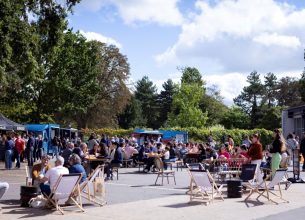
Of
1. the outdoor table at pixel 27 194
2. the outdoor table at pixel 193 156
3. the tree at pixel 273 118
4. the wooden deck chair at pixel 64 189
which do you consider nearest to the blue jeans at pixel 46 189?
the outdoor table at pixel 27 194

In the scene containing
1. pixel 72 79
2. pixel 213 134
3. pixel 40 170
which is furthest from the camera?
pixel 213 134

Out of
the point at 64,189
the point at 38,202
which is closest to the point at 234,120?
the point at 38,202

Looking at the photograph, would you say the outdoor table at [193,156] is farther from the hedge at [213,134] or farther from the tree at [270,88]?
the tree at [270,88]

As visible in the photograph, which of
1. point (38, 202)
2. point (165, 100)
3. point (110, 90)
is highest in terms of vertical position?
point (165, 100)

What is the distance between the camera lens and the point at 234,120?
9475cm

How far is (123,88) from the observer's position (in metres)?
64.3

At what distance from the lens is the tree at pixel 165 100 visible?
102 m

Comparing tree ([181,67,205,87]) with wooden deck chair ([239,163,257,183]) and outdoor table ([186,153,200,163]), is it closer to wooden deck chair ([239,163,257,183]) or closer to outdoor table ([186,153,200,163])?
outdoor table ([186,153,200,163])

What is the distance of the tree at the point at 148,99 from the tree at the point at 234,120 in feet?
50.8

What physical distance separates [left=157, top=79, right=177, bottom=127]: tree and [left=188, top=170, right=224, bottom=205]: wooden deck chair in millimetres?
88119

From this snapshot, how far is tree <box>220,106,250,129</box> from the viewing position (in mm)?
94562

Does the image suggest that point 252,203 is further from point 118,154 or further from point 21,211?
point 118,154

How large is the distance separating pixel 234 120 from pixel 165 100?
53.8ft

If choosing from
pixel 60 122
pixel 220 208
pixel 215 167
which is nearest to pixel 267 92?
pixel 60 122
